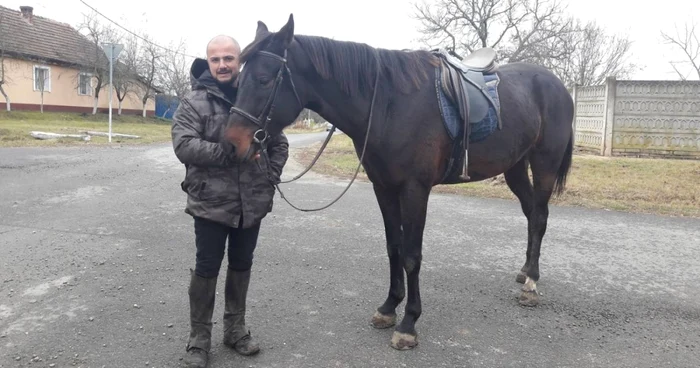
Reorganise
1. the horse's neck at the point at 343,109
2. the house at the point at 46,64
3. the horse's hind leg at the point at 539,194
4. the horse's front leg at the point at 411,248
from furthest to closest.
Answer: the house at the point at 46,64, the horse's hind leg at the point at 539,194, the horse's front leg at the point at 411,248, the horse's neck at the point at 343,109

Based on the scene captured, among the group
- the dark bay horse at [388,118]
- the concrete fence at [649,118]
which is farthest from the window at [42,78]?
the dark bay horse at [388,118]

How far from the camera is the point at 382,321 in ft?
10.9

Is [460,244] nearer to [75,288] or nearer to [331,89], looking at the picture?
[331,89]

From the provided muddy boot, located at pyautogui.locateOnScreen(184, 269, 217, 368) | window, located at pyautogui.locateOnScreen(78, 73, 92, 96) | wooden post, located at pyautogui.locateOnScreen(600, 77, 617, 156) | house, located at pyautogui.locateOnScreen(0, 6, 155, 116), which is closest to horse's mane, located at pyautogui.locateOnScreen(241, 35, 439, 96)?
muddy boot, located at pyautogui.locateOnScreen(184, 269, 217, 368)

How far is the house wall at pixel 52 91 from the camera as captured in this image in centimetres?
2792

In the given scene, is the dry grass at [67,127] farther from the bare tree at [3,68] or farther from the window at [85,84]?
the window at [85,84]

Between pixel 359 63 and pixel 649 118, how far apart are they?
13443mm

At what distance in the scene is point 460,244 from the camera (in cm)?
535

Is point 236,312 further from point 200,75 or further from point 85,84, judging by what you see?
point 85,84

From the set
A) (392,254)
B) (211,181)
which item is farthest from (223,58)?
(392,254)

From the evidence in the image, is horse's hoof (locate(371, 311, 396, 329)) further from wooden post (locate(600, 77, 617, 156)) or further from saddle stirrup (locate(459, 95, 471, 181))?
wooden post (locate(600, 77, 617, 156))

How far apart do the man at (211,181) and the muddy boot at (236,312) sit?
0.03 meters

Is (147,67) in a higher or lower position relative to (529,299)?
higher

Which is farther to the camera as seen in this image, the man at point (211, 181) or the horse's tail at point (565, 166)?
the horse's tail at point (565, 166)
